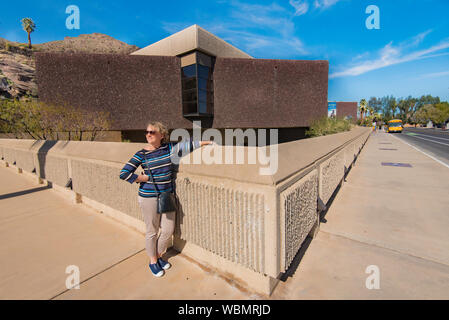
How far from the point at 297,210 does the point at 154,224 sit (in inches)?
60.2

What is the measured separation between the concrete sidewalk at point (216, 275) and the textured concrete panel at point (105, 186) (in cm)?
36

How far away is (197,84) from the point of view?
1873cm

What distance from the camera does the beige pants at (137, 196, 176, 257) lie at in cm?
222

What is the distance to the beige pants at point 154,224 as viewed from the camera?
2.22m

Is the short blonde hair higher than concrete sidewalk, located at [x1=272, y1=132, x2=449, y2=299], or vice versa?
the short blonde hair

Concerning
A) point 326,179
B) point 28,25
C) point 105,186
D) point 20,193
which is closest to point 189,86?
point 20,193

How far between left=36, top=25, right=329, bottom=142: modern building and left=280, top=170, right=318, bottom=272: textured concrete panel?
17.5 metres

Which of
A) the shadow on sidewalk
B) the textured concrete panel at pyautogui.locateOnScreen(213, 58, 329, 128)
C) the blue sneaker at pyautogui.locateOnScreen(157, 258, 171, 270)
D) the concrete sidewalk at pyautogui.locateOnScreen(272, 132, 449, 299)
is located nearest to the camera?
the concrete sidewalk at pyautogui.locateOnScreen(272, 132, 449, 299)

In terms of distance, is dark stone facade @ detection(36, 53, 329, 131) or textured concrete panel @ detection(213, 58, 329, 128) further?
textured concrete panel @ detection(213, 58, 329, 128)

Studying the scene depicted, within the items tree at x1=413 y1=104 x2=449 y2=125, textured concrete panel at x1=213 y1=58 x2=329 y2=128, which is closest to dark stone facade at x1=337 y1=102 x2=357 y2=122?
tree at x1=413 y1=104 x2=449 y2=125

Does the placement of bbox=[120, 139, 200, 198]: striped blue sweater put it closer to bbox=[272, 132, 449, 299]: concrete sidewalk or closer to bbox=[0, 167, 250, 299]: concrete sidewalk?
bbox=[0, 167, 250, 299]: concrete sidewalk

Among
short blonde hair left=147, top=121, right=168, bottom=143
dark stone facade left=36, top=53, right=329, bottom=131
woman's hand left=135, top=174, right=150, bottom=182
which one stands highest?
dark stone facade left=36, top=53, right=329, bottom=131
